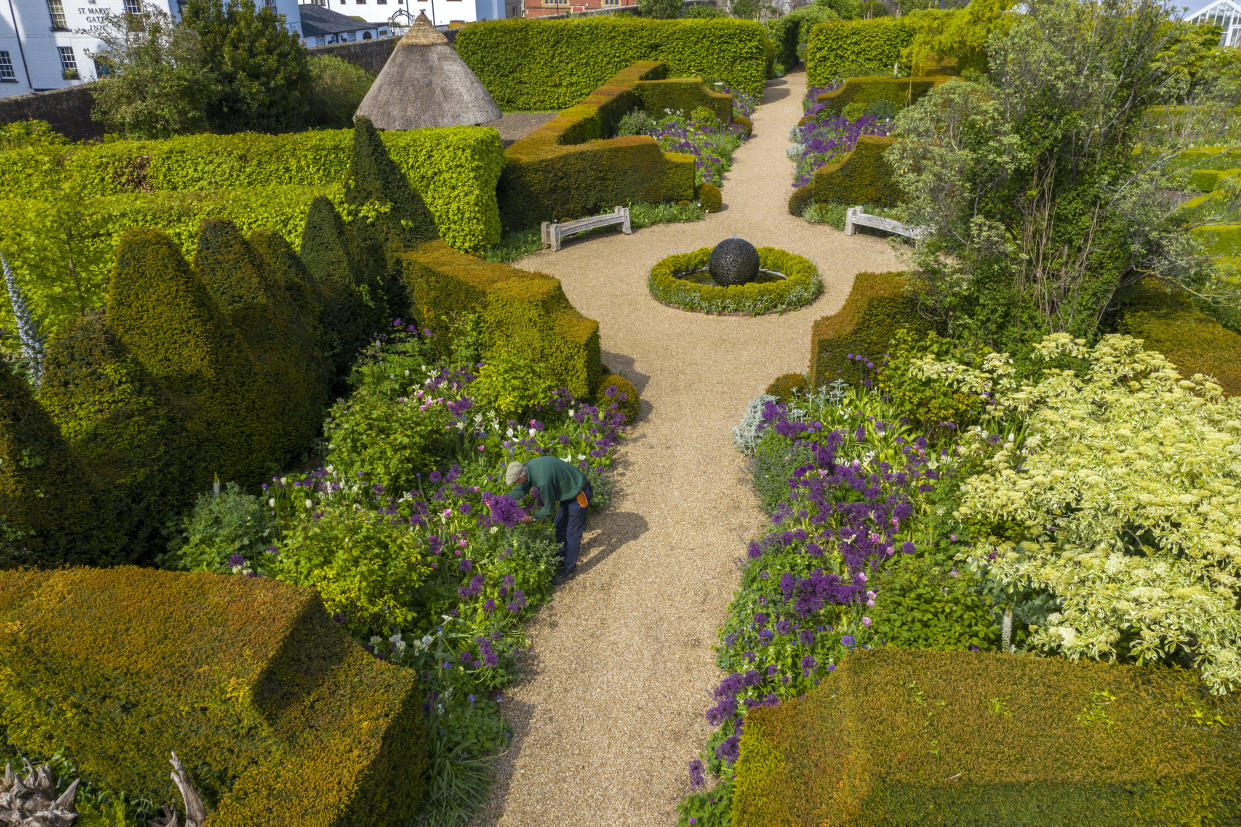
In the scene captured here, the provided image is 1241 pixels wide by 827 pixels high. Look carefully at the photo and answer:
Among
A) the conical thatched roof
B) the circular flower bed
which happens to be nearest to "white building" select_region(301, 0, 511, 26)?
the conical thatched roof

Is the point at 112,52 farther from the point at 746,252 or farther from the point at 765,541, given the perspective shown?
the point at 765,541

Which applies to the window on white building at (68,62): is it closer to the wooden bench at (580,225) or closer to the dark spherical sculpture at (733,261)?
the wooden bench at (580,225)

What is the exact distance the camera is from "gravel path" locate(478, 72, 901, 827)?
19.6ft

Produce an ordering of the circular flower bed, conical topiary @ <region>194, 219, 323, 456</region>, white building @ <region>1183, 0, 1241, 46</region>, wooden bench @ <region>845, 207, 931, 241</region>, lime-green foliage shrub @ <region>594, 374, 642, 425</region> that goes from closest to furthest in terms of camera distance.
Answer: conical topiary @ <region>194, 219, 323, 456</region> → lime-green foliage shrub @ <region>594, 374, 642, 425</region> → the circular flower bed → wooden bench @ <region>845, 207, 931, 241</region> → white building @ <region>1183, 0, 1241, 46</region>

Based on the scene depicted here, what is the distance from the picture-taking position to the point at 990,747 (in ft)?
15.2

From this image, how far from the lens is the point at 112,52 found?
64.8 ft

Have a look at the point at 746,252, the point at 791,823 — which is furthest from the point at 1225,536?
the point at 746,252

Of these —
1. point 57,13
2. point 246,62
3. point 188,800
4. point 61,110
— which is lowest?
point 188,800

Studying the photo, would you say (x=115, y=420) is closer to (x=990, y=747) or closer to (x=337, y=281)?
(x=337, y=281)

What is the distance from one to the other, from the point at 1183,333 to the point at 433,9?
6920cm

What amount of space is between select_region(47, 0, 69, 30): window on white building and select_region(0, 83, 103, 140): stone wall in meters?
21.7

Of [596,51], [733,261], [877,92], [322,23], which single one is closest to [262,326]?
[733,261]

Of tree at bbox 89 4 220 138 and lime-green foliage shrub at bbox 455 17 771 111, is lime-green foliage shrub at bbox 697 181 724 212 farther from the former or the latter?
tree at bbox 89 4 220 138

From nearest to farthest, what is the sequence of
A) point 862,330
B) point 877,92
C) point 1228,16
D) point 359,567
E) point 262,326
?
point 359,567, point 262,326, point 862,330, point 877,92, point 1228,16
